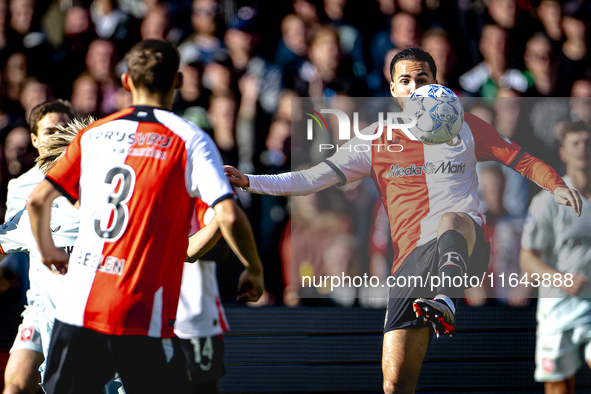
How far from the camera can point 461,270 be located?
328cm

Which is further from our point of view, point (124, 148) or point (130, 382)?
point (124, 148)

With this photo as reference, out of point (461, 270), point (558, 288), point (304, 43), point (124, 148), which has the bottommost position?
point (558, 288)

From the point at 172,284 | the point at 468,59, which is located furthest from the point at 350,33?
the point at 172,284

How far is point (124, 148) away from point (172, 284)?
611 millimetres

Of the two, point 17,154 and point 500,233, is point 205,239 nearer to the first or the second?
point 500,233

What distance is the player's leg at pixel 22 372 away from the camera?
3371 millimetres

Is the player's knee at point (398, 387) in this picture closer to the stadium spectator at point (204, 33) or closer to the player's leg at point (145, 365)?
the player's leg at point (145, 365)

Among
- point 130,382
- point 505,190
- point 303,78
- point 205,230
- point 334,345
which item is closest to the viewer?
point 130,382

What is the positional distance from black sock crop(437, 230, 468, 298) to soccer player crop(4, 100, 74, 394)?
7.97 ft

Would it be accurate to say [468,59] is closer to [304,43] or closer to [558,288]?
[304,43]

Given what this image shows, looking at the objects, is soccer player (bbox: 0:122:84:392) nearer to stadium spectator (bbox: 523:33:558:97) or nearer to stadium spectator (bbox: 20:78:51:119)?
stadium spectator (bbox: 20:78:51:119)

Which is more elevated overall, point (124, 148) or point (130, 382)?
point (124, 148)
